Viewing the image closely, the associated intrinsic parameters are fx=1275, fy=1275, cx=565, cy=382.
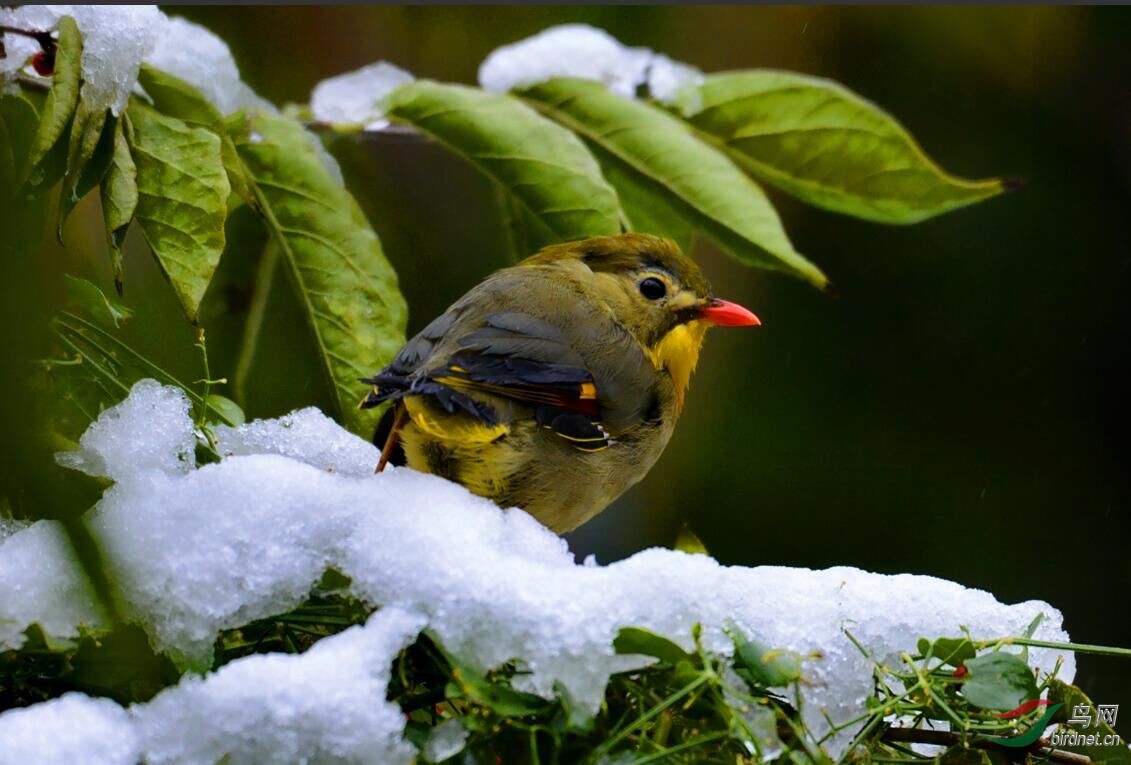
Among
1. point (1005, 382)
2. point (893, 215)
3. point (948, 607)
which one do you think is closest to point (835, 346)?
point (1005, 382)

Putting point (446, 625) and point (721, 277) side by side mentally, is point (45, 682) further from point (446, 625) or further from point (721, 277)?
point (721, 277)

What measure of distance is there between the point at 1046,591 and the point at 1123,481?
0.32 m

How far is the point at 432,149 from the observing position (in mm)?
2219

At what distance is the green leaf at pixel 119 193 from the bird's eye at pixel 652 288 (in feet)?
1.71

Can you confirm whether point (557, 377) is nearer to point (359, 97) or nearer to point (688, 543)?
point (688, 543)

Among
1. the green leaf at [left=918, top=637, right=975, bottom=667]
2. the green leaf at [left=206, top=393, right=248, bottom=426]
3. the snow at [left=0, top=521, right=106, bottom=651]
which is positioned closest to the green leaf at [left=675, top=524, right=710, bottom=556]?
the green leaf at [left=918, top=637, right=975, bottom=667]

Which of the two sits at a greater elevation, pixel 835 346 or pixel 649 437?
pixel 649 437

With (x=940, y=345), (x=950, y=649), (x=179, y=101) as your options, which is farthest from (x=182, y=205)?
(x=940, y=345)

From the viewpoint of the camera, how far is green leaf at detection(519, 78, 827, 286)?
1.26m

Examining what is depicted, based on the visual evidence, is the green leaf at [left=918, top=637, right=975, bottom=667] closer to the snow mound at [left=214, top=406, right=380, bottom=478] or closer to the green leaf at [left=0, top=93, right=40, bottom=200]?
the snow mound at [left=214, top=406, right=380, bottom=478]

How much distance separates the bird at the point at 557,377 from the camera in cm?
102

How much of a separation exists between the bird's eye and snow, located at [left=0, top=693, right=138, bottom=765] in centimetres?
72

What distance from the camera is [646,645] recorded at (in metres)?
0.70

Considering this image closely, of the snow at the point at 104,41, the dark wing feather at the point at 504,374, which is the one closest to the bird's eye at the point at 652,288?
the dark wing feather at the point at 504,374
